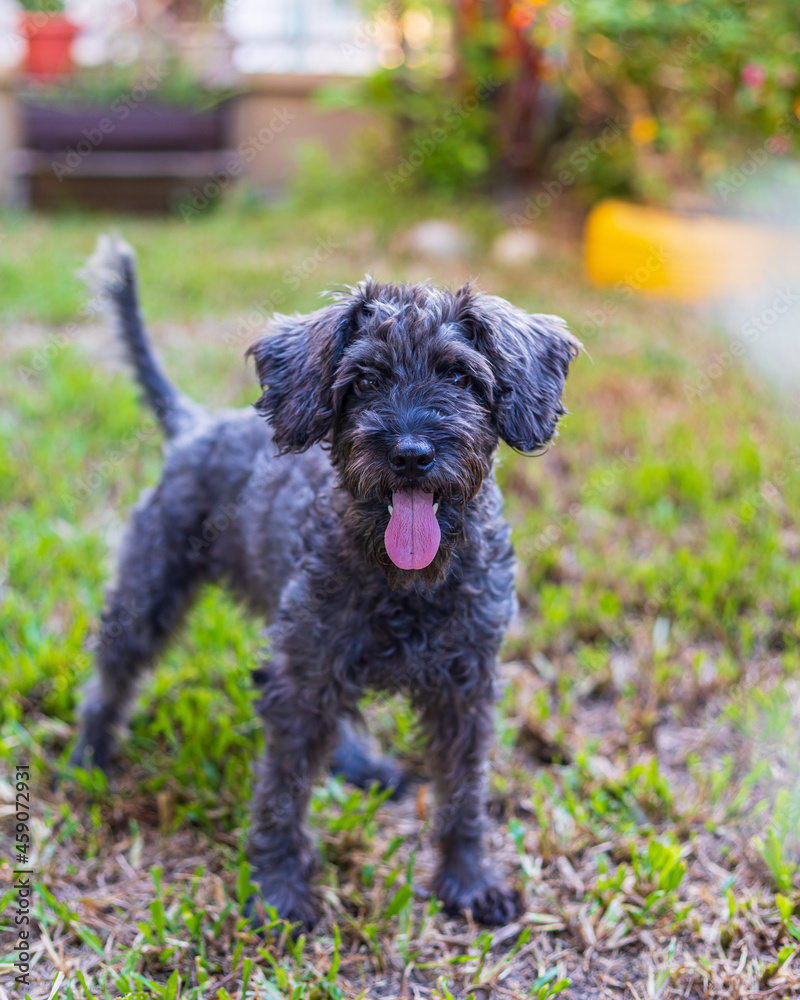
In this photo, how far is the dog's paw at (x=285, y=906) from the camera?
273 centimetres

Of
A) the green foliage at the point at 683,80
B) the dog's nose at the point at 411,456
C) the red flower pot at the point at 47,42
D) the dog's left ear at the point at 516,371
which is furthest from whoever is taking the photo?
the red flower pot at the point at 47,42

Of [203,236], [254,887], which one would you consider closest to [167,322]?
[203,236]

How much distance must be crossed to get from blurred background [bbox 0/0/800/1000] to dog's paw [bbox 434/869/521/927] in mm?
54

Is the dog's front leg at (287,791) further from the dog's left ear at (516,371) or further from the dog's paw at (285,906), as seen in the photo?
the dog's left ear at (516,371)

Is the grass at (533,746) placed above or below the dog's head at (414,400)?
below

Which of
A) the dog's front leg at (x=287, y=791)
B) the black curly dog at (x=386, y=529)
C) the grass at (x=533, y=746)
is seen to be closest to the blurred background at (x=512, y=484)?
the grass at (x=533, y=746)

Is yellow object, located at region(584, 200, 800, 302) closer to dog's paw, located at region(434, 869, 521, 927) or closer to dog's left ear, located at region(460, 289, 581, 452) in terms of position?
dog's left ear, located at region(460, 289, 581, 452)

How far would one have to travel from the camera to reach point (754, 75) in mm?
7648

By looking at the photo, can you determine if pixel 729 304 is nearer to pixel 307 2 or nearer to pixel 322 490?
pixel 322 490

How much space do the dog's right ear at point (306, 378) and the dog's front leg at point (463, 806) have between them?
89 cm

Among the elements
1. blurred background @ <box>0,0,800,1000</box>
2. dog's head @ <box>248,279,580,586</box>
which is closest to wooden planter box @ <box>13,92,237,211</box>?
blurred background @ <box>0,0,800,1000</box>

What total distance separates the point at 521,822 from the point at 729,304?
19.0ft

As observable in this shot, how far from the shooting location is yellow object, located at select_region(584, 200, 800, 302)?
7547 millimetres

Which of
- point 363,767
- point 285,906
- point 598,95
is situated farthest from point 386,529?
point 598,95
